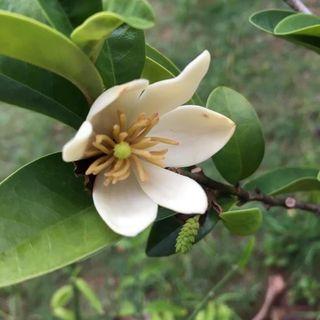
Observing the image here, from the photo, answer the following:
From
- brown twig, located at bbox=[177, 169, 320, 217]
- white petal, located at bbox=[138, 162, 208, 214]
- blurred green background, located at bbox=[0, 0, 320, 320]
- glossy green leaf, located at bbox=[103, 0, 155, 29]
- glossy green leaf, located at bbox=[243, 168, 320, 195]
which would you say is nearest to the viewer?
glossy green leaf, located at bbox=[103, 0, 155, 29]

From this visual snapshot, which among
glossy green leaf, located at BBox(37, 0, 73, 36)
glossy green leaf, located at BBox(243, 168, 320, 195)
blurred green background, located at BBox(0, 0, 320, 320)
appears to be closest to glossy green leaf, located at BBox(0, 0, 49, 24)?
glossy green leaf, located at BBox(37, 0, 73, 36)

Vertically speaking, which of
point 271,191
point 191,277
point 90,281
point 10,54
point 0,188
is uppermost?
point 10,54

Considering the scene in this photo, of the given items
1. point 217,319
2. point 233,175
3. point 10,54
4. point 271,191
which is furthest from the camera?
point 217,319

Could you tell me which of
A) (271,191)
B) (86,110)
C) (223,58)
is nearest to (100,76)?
(86,110)

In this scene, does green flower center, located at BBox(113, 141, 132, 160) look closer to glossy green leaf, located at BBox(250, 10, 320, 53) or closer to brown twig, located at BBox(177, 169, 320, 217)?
brown twig, located at BBox(177, 169, 320, 217)

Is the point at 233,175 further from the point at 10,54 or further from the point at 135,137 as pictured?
the point at 10,54

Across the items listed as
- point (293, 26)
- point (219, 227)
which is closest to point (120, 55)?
point (293, 26)

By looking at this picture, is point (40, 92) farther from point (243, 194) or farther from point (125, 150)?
point (243, 194)

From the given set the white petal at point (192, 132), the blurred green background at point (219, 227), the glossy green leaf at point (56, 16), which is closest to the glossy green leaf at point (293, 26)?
the white petal at point (192, 132)
